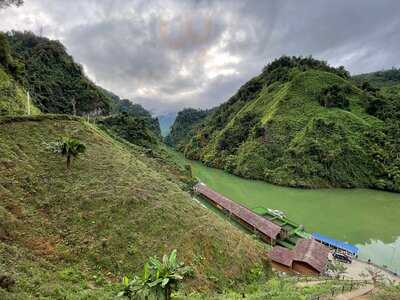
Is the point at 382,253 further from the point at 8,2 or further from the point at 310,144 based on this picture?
the point at 8,2

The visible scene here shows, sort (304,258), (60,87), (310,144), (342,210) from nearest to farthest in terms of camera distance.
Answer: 1. (304,258)
2. (342,210)
3. (310,144)
4. (60,87)

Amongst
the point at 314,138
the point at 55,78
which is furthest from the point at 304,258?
the point at 55,78

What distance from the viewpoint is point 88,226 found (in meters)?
15.6

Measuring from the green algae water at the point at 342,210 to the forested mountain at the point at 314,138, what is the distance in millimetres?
Answer: 3644

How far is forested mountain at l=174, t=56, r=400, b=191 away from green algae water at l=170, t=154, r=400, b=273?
3.64m

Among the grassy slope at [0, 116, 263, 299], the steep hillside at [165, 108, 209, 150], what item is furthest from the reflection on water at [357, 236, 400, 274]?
the steep hillside at [165, 108, 209, 150]

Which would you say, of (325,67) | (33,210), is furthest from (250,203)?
(325,67)

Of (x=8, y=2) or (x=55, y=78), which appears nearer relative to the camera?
(x=8, y=2)

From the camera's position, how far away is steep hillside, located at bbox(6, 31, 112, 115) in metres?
59.0

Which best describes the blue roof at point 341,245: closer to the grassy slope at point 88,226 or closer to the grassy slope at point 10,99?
the grassy slope at point 88,226

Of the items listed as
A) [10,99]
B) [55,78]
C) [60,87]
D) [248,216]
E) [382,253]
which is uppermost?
[55,78]

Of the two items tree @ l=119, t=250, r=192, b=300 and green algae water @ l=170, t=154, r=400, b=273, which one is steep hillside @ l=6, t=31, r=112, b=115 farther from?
tree @ l=119, t=250, r=192, b=300

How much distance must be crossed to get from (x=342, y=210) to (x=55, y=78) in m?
67.1

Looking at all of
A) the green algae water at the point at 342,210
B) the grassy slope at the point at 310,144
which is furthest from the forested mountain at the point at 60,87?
the grassy slope at the point at 310,144
